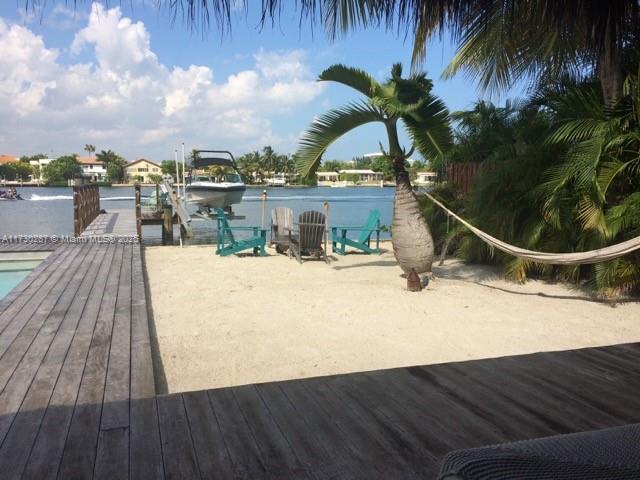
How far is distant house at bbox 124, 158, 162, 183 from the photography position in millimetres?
109125

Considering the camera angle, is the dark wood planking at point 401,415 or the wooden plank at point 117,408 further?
the dark wood planking at point 401,415

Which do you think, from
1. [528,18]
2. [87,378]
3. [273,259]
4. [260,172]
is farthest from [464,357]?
[260,172]

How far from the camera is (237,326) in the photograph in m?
5.12

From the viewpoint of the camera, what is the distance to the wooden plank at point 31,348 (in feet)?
8.67

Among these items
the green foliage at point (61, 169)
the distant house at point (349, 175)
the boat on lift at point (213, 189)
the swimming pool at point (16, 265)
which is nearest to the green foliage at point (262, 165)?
the distant house at point (349, 175)

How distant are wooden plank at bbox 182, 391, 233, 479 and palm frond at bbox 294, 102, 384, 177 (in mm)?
4893

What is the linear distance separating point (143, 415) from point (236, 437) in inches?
22.2

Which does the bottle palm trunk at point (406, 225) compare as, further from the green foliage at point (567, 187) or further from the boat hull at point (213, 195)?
the boat hull at point (213, 195)

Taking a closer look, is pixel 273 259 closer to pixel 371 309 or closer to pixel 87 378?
pixel 371 309

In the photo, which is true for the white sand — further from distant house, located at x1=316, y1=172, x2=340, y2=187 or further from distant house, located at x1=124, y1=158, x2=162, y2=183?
distant house, located at x1=124, y1=158, x2=162, y2=183

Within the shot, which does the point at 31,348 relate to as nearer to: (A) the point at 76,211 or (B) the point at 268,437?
(B) the point at 268,437

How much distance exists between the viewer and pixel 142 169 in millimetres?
113125

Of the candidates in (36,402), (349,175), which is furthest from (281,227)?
(349,175)

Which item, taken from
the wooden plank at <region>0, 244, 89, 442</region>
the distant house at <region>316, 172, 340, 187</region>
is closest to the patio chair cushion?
the wooden plank at <region>0, 244, 89, 442</region>
